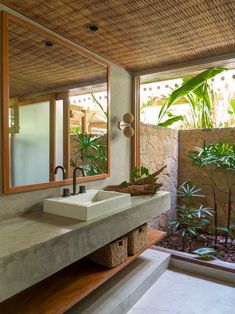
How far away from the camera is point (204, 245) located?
9.96 ft

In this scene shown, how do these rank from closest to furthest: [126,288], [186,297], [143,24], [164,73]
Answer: [143,24], [126,288], [186,297], [164,73]

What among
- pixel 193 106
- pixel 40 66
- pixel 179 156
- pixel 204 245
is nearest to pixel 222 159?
pixel 179 156

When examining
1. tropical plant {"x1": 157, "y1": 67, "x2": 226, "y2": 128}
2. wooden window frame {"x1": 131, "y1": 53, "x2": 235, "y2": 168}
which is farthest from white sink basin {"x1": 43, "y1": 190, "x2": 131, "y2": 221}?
tropical plant {"x1": 157, "y1": 67, "x2": 226, "y2": 128}

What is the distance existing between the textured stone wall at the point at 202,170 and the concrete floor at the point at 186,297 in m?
1.21

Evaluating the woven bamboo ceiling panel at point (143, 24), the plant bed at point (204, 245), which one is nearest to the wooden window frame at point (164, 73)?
the woven bamboo ceiling panel at point (143, 24)

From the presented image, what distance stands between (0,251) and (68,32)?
1681mm

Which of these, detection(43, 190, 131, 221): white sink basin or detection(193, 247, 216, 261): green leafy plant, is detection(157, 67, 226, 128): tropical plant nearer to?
detection(193, 247, 216, 261): green leafy plant

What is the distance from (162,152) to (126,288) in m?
1.86

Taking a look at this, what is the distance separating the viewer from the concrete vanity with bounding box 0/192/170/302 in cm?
108

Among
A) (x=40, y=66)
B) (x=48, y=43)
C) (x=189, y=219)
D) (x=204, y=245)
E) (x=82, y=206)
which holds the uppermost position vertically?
(x=48, y=43)

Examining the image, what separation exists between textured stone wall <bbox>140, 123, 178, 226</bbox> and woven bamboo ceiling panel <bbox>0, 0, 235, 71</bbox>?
40.5 inches

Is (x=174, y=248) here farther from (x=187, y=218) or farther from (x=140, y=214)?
(x=140, y=214)

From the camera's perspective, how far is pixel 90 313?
5.48 ft

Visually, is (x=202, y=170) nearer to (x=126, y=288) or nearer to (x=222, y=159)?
(x=222, y=159)
